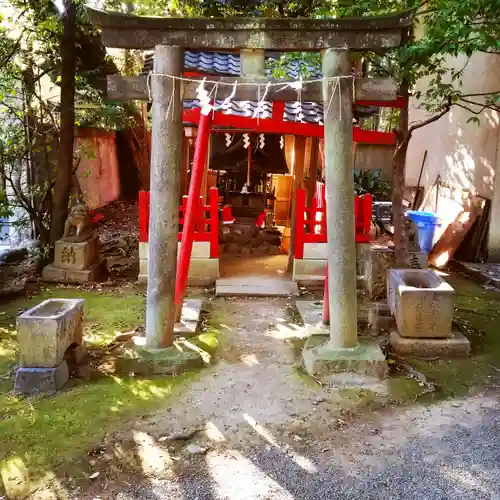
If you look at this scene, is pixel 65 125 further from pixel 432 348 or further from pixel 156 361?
pixel 432 348

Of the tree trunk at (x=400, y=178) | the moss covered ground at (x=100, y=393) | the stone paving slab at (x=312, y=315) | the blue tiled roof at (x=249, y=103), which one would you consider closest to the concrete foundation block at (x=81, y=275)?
the moss covered ground at (x=100, y=393)

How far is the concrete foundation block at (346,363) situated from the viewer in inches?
229

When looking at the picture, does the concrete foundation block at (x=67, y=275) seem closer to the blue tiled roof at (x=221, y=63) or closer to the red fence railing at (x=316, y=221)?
the red fence railing at (x=316, y=221)

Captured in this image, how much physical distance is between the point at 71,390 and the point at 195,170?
9.85 ft

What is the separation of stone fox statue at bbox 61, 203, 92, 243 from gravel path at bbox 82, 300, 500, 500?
17.5ft

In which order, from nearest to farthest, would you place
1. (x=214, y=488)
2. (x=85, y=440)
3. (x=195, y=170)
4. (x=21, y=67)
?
(x=214, y=488) < (x=85, y=440) < (x=195, y=170) < (x=21, y=67)

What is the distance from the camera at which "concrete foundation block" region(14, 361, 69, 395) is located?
17.8ft

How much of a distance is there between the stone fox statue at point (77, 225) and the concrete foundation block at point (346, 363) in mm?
5962

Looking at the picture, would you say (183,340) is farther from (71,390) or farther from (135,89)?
(135,89)

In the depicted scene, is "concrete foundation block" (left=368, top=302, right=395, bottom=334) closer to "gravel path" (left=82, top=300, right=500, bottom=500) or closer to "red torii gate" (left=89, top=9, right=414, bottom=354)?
"red torii gate" (left=89, top=9, right=414, bottom=354)

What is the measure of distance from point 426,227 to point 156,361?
8.33 meters

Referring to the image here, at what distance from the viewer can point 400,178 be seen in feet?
27.9

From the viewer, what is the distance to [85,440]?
4590 millimetres

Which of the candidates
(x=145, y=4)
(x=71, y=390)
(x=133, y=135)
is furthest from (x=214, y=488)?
(x=133, y=135)
